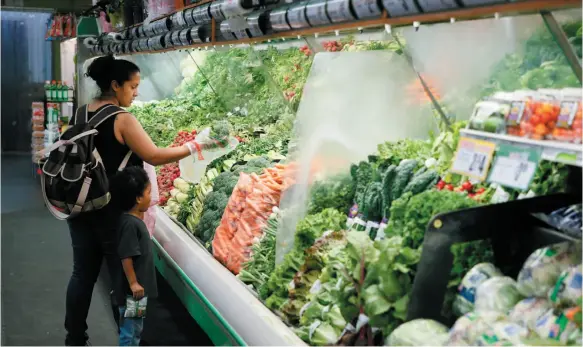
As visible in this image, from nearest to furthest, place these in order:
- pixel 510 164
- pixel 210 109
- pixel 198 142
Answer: pixel 510 164
pixel 198 142
pixel 210 109

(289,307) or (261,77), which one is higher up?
(261,77)

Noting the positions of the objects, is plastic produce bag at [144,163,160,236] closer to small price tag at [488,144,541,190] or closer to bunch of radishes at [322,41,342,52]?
bunch of radishes at [322,41,342,52]

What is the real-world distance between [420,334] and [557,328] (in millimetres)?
466

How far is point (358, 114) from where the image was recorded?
3.94 m

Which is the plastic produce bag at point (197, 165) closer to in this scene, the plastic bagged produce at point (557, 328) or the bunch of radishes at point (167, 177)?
the bunch of radishes at point (167, 177)

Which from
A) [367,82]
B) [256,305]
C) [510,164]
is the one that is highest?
[367,82]

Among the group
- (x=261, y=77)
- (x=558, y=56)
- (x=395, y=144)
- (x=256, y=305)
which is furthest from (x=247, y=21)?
(x=558, y=56)

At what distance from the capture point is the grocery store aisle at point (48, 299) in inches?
205

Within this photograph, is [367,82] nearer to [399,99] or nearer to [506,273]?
[399,99]

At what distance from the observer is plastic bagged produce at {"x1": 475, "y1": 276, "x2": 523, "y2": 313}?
7.77ft

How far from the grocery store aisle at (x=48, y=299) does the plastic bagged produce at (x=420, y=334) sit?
279 cm

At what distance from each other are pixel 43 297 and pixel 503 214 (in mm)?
4612

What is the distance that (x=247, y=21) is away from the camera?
4.96 m

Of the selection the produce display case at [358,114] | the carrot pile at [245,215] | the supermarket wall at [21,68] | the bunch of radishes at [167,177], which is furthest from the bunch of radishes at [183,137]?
the supermarket wall at [21,68]
